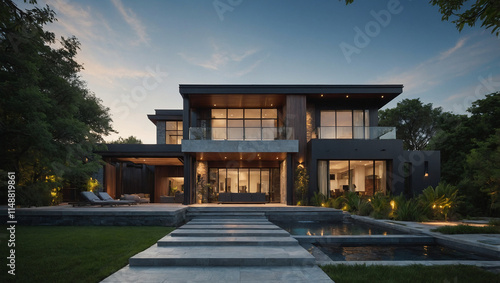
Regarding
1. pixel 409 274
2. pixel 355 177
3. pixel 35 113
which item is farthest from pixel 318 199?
pixel 35 113

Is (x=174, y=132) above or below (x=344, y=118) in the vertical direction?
below

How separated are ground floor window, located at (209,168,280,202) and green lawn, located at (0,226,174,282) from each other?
465 inches

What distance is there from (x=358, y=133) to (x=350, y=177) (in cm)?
257

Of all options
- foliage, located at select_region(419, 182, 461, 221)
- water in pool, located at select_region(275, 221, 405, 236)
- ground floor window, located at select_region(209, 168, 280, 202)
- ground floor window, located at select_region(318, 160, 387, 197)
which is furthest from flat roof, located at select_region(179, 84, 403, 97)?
water in pool, located at select_region(275, 221, 405, 236)

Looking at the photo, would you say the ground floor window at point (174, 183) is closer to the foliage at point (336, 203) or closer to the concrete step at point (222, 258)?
the foliage at point (336, 203)

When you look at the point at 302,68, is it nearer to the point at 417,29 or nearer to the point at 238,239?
the point at 417,29

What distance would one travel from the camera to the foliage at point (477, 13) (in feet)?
10.9

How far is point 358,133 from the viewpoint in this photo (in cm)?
1623

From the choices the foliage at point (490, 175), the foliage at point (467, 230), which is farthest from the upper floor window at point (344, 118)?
the foliage at point (467, 230)

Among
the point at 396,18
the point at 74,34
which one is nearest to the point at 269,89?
the point at 396,18

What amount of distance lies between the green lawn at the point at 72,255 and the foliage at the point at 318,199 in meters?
9.55

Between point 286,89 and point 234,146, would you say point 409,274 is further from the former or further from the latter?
point 286,89

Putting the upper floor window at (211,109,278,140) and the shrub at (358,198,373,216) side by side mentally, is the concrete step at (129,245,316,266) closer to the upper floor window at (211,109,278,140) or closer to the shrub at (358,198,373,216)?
the shrub at (358,198,373,216)

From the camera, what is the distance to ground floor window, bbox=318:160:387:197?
635 inches
